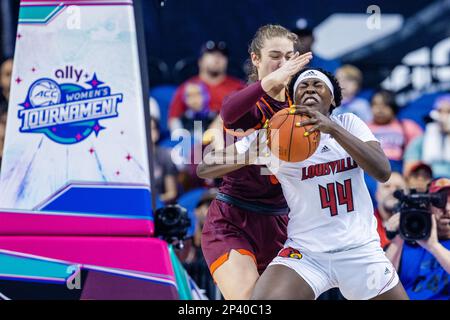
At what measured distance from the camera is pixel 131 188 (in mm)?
Result: 3111

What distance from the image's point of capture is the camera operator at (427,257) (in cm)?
447

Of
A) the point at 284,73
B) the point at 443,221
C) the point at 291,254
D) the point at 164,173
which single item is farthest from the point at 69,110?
the point at 164,173

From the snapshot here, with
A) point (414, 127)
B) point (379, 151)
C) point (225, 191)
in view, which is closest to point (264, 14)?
point (414, 127)

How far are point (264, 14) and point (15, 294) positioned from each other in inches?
216

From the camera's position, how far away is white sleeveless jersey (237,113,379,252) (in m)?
3.52

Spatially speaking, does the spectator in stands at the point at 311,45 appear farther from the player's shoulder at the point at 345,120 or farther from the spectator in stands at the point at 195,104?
the player's shoulder at the point at 345,120

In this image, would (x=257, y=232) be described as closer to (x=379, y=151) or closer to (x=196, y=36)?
(x=379, y=151)

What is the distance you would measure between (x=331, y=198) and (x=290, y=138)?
1.23 ft

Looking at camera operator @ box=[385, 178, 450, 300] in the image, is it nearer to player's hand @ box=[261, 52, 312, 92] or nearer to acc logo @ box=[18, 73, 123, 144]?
player's hand @ box=[261, 52, 312, 92]

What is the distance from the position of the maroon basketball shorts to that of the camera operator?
900mm

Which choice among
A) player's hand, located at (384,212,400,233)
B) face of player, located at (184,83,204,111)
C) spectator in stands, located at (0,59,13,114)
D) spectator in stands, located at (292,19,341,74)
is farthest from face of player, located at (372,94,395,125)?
spectator in stands, located at (0,59,13,114)

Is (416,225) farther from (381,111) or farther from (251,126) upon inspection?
(381,111)

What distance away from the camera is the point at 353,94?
749cm

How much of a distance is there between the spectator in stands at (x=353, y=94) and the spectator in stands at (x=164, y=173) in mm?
1652
